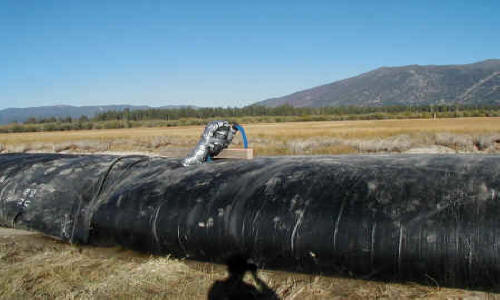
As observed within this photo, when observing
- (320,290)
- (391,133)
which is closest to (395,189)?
(320,290)

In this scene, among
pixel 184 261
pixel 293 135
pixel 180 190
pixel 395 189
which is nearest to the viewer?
pixel 395 189

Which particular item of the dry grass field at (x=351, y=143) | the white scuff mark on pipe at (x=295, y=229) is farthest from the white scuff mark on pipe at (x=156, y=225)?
the dry grass field at (x=351, y=143)

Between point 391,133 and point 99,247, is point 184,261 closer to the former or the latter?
point 99,247

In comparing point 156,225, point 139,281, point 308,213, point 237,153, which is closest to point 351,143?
point 237,153

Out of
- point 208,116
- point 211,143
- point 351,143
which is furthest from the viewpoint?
point 208,116

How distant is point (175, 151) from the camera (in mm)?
6883

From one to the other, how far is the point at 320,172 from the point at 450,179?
1.22m

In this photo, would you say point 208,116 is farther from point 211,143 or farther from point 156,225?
point 156,225

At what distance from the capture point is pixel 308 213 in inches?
144

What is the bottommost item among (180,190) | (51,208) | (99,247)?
(99,247)

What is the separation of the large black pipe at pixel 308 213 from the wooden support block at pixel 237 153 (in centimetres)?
53

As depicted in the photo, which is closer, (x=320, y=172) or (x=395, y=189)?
(x=395, y=189)

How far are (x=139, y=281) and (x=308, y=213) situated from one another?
5.36 feet

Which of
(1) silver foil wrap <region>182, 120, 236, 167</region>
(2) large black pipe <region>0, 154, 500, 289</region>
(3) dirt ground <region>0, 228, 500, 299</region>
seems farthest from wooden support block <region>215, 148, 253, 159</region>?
(3) dirt ground <region>0, 228, 500, 299</region>
